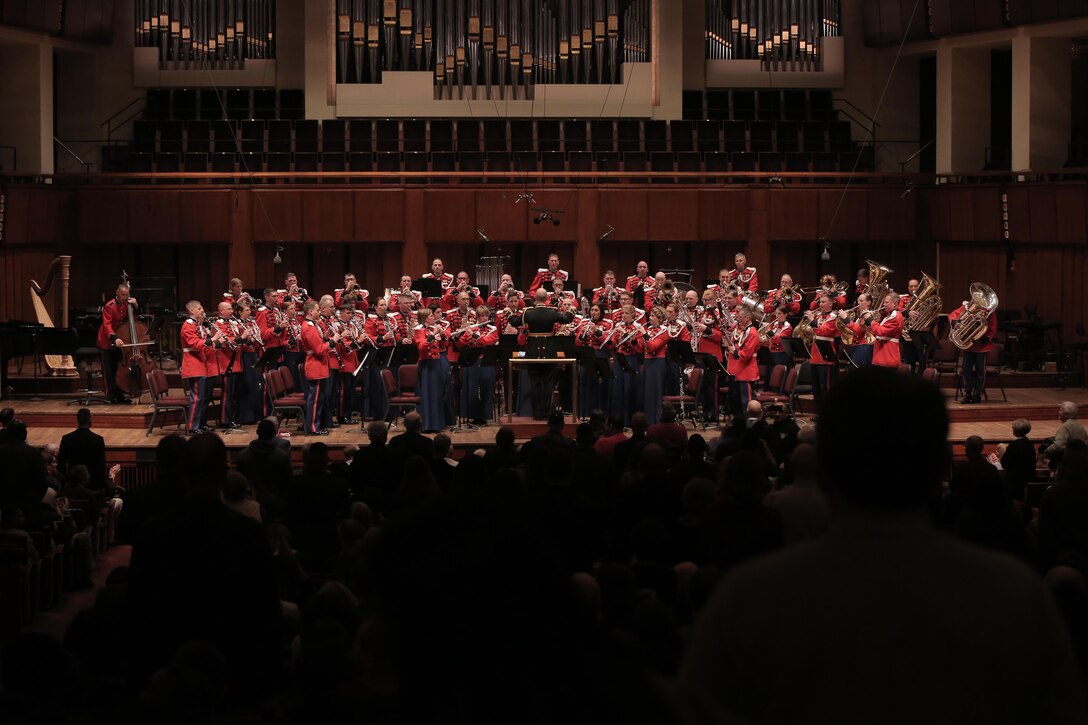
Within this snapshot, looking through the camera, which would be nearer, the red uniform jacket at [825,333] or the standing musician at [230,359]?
the standing musician at [230,359]

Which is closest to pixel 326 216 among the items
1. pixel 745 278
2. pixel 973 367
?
pixel 745 278

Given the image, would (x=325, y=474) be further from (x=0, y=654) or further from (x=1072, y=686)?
(x=1072, y=686)

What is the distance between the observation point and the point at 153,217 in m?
20.4

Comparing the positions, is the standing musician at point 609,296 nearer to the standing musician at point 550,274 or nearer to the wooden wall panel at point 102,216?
the standing musician at point 550,274

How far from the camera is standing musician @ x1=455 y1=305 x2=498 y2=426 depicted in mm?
14383

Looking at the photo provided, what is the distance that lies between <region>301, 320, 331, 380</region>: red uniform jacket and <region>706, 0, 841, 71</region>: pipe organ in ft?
37.0

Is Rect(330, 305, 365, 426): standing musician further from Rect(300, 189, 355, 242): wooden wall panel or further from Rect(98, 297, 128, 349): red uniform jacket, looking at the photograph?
Rect(300, 189, 355, 242): wooden wall panel

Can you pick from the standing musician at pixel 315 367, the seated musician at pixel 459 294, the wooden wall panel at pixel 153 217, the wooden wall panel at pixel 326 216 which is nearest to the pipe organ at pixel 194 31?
Result: the wooden wall panel at pixel 153 217

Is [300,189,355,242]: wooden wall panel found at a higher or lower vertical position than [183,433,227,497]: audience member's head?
higher

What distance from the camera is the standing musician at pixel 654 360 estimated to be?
14344 millimetres

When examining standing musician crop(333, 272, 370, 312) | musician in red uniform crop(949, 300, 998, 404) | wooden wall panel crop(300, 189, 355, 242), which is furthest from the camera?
wooden wall panel crop(300, 189, 355, 242)

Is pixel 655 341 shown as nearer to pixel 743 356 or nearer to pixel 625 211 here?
pixel 743 356

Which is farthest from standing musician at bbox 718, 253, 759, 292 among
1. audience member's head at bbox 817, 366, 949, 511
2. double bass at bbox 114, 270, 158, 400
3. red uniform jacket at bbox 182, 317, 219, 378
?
audience member's head at bbox 817, 366, 949, 511

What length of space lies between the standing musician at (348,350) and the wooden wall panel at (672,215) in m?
7.01
